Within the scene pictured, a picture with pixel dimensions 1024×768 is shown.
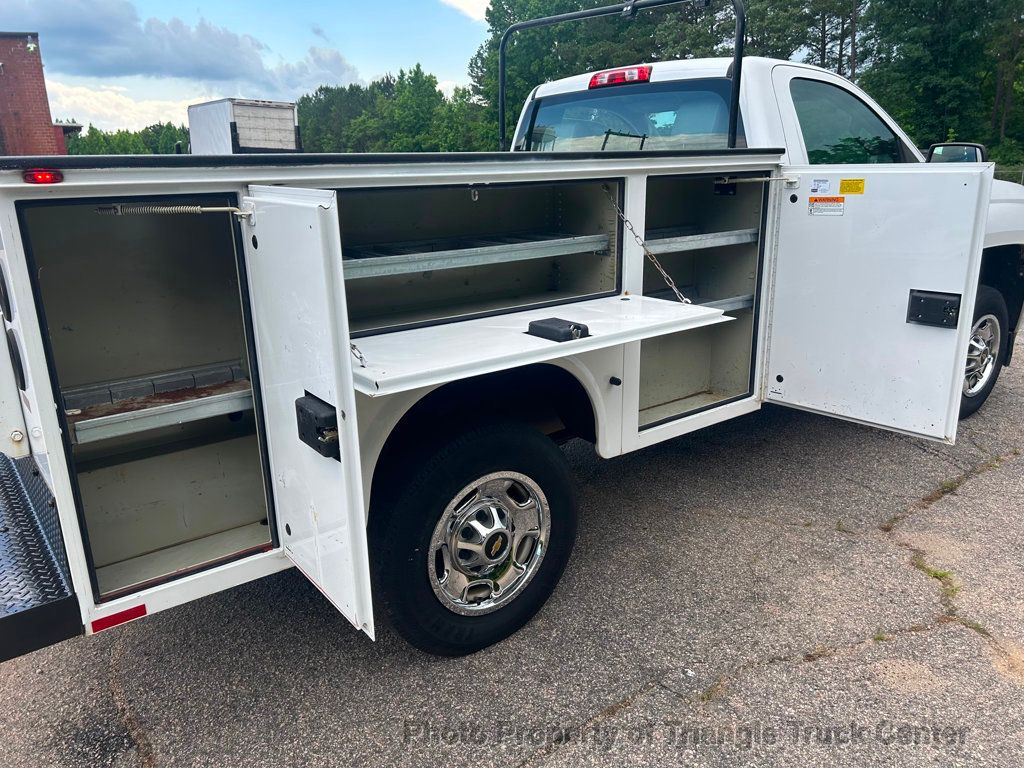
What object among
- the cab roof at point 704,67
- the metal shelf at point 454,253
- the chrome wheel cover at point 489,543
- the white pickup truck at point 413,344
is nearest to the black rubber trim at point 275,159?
the white pickup truck at point 413,344

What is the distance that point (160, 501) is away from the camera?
Answer: 293 cm

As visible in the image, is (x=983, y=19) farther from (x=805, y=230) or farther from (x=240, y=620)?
(x=240, y=620)

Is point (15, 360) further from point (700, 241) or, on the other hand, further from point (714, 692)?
point (700, 241)

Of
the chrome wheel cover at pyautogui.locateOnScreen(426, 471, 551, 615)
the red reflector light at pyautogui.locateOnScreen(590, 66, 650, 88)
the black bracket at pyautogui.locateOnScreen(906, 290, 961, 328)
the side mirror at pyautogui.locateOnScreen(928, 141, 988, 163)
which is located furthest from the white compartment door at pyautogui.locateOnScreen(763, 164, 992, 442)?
the chrome wheel cover at pyautogui.locateOnScreen(426, 471, 551, 615)

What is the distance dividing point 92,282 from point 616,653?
7.49 ft

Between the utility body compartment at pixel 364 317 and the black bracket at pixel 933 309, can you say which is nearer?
the utility body compartment at pixel 364 317

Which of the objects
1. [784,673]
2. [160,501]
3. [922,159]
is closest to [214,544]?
[160,501]

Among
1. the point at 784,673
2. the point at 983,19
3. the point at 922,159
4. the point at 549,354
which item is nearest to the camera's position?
the point at 549,354

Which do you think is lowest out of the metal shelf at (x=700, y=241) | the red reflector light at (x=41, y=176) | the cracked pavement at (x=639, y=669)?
the cracked pavement at (x=639, y=669)

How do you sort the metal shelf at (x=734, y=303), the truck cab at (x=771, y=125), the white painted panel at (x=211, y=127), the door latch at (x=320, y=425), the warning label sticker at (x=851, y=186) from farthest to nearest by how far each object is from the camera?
the truck cab at (x=771, y=125)
the metal shelf at (x=734, y=303)
the warning label sticker at (x=851, y=186)
the white painted panel at (x=211, y=127)
the door latch at (x=320, y=425)

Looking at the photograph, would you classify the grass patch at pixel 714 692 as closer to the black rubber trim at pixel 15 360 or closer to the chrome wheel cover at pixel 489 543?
the chrome wheel cover at pixel 489 543

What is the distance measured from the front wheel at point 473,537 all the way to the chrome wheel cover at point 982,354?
3511 millimetres

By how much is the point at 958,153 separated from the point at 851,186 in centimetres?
141

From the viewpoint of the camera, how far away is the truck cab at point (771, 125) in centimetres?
432
